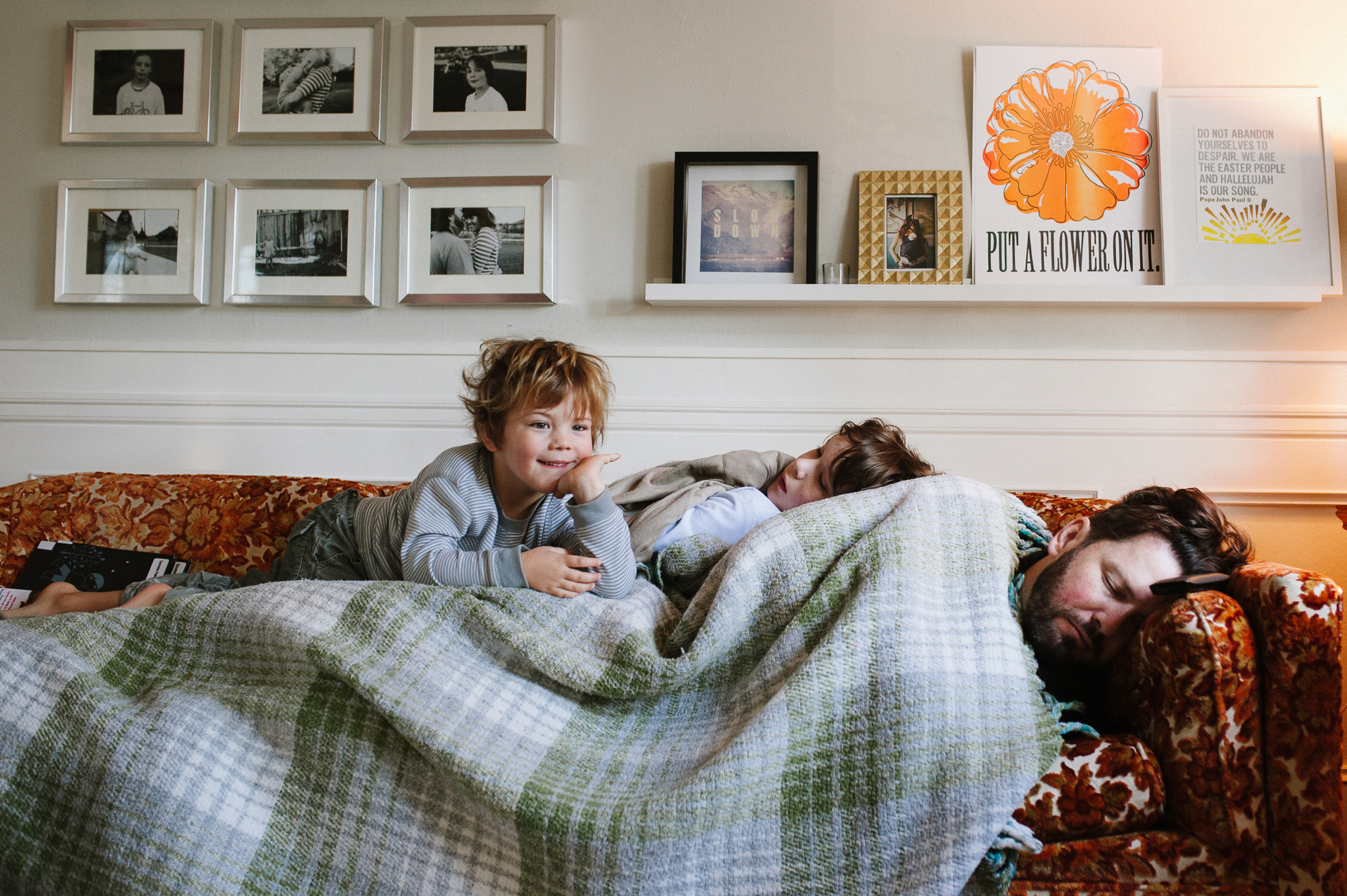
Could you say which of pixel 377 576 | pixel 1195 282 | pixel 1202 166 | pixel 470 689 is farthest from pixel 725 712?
pixel 1202 166

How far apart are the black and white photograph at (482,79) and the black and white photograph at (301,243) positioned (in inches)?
18.4

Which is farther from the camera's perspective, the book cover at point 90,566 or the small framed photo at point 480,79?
the small framed photo at point 480,79

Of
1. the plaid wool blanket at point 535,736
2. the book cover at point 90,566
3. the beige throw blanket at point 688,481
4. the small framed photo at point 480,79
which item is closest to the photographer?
the plaid wool blanket at point 535,736

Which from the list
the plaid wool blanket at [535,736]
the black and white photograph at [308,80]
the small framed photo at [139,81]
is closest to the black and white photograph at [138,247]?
the small framed photo at [139,81]

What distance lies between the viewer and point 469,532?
62.8 inches

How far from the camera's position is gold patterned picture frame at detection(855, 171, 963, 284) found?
2326 millimetres

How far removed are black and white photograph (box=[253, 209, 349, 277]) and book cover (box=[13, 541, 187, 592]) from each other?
0.93 meters

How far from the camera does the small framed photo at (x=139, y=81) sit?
2.51m

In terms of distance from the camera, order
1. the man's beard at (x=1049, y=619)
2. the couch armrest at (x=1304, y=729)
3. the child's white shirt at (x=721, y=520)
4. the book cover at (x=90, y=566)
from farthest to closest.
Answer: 1. the book cover at (x=90, y=566)
2. the child's white shirt at (x=721, y=520)
3. the man's beard at (x=1049, y=619)
4. the couch armrest at (x=1304, y=729)

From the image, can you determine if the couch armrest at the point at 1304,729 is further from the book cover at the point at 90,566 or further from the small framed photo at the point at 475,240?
the book cover at the point at 90,566

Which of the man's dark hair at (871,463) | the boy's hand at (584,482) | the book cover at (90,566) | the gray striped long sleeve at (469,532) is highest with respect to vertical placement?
the man's dark hair at (871,463)

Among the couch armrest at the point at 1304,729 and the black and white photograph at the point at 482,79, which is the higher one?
the black and white photograph at the point at 482,79

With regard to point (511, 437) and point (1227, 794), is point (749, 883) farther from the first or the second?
point (511, 437)

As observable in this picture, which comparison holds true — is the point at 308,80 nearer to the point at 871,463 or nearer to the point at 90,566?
the point at 90,566
